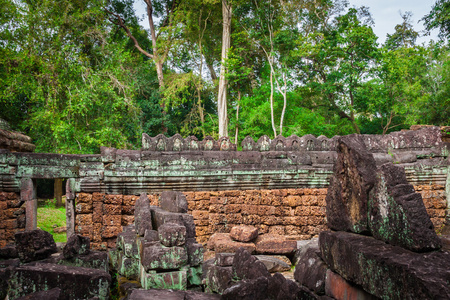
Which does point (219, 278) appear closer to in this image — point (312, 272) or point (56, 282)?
point (312, 272)

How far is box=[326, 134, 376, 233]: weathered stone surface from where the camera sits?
93.0 inches

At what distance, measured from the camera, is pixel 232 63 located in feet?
54.9

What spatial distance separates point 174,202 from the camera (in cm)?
500

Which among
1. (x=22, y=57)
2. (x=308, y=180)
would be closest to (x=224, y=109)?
(x=22, y=57)

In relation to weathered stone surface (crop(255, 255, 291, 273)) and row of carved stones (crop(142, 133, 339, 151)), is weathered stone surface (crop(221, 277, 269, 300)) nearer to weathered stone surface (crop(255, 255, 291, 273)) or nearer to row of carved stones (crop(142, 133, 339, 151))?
weathered stone surface (crop(255, 255, 291, 273))

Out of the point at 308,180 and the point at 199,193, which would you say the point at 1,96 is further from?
the point at 308,180

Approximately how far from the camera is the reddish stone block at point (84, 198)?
20.7ft

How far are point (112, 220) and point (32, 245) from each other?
250 centimetres

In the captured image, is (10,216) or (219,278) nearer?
(219,278)

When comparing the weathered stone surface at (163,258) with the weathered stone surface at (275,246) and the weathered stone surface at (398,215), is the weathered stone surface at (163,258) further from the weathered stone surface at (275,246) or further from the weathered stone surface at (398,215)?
the weathered stone surface at (275,246)

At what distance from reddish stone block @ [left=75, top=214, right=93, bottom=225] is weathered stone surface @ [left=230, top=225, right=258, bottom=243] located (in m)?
2.77

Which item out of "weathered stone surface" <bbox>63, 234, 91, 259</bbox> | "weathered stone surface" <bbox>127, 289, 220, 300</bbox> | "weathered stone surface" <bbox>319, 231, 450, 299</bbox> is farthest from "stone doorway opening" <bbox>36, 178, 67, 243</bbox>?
"weathered stone surface" <bbox>319, 231, 450, 299</bbox>

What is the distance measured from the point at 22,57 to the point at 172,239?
1169 cm

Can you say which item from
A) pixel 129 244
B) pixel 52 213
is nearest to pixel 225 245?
pixel 129 244
